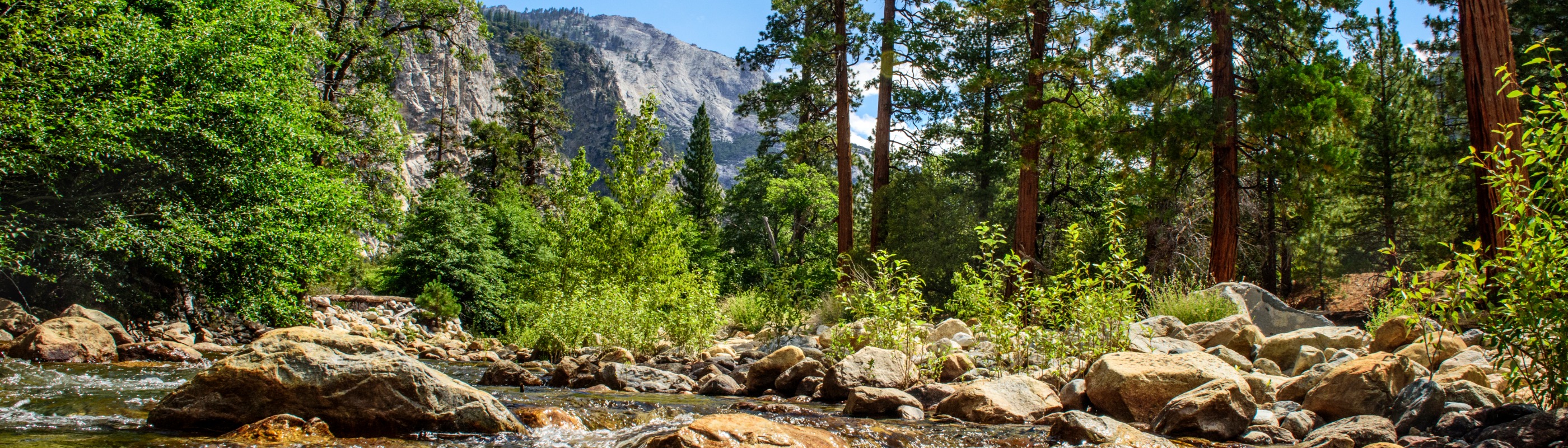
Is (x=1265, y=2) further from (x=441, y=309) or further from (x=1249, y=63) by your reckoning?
(x=441, y=309)

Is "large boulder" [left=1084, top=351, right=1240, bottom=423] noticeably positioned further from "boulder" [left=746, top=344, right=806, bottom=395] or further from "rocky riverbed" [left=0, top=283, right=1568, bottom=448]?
"boulder" [left=746, top=344, right=806, bottom=395]

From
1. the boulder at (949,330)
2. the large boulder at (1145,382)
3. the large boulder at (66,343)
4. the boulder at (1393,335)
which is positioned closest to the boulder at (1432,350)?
the boulder at (1393,335)

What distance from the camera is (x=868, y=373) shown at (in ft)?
21.9

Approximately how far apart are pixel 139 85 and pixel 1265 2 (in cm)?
1618

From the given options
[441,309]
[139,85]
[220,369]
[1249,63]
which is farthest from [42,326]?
[1249,63]

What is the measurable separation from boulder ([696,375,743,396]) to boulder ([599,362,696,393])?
0.22 meters

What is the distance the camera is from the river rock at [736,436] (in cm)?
370

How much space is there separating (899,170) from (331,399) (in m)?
15.7

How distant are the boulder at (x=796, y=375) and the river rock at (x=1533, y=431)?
447 cm

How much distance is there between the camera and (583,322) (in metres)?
11.1

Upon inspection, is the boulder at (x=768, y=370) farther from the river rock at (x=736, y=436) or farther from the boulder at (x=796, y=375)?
the river rock at (x=736, y=436)

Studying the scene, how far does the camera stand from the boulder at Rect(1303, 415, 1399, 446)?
3998mm

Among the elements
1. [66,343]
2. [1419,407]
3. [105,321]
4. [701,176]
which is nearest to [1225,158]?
[1419,407]

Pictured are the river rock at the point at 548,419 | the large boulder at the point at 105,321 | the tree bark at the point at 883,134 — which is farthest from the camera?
the tree bark at the point at 883,134
